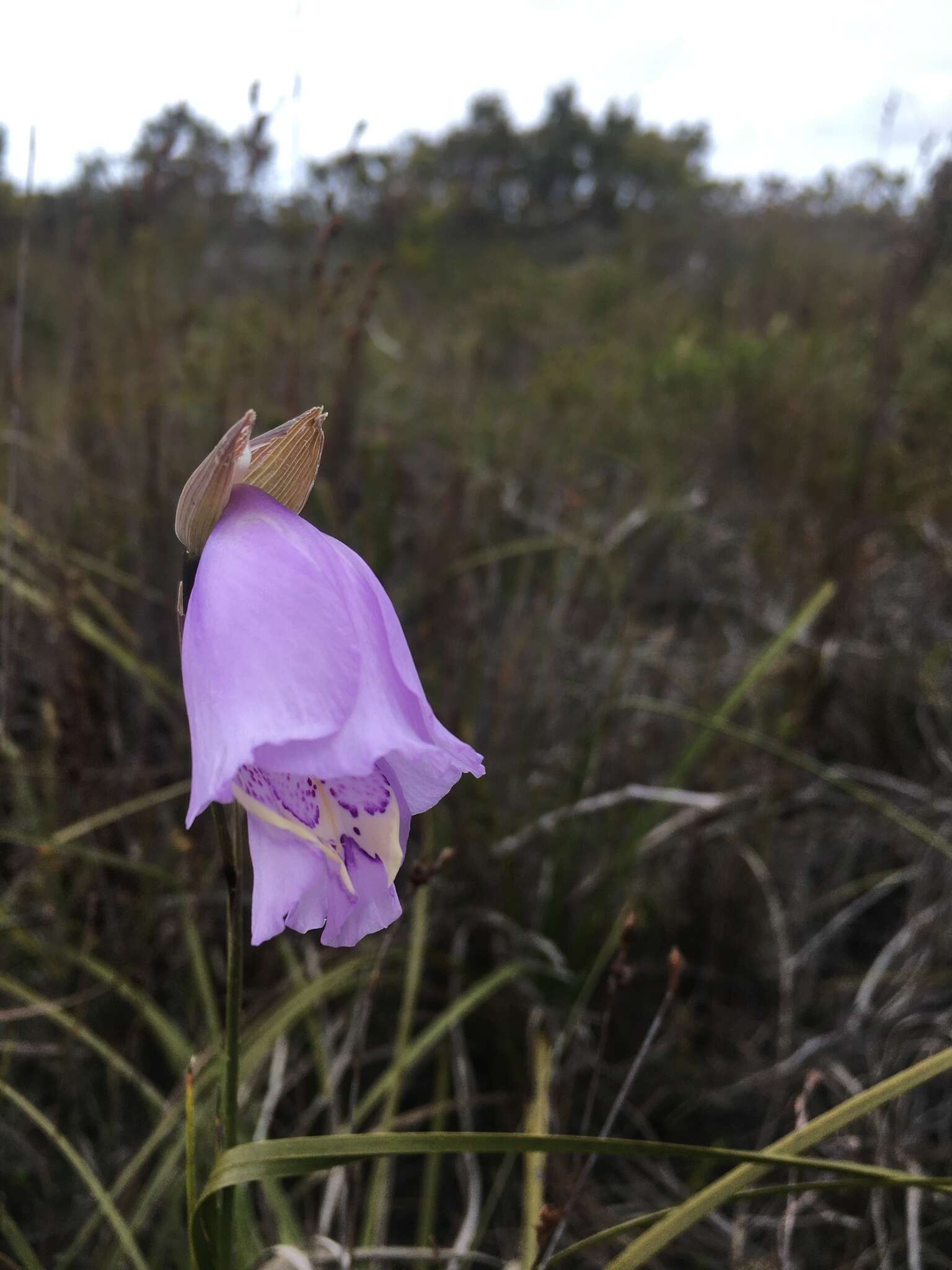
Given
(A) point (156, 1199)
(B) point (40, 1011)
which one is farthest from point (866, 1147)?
(B) point (40, 1011)

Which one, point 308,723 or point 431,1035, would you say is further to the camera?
point 431,1035

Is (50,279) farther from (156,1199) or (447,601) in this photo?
(156,1199)

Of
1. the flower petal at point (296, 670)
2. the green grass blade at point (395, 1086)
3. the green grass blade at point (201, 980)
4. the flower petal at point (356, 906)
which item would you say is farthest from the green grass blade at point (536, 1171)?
the flower petal at point (296, 670)

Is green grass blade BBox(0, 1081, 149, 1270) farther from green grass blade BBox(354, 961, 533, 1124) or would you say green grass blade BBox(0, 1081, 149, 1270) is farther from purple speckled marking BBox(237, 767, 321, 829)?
purple speckled marking BBox(237, 767, 321, 829)

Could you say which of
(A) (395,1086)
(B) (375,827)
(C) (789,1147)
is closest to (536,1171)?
(A) (395,1086)

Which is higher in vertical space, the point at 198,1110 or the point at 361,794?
the point at 361,794

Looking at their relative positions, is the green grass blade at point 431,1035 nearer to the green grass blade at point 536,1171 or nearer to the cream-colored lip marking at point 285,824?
the green grass blade at point 536,1171

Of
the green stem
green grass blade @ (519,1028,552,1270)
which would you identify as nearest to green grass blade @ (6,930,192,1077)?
green grass blade @ (519,1028,552,1270)

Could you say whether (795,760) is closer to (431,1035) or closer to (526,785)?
(526,785)
